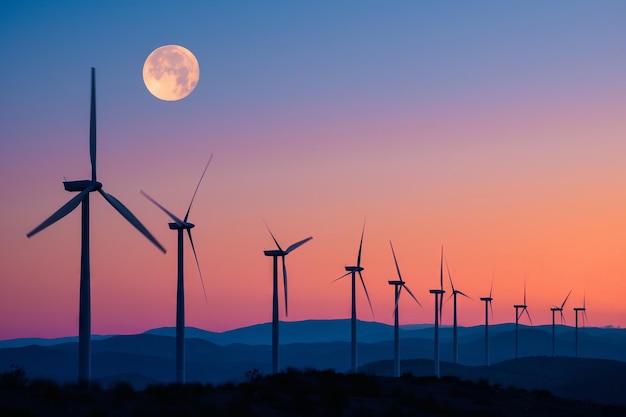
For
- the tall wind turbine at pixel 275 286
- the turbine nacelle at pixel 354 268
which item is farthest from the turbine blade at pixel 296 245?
the turbine nacelle at pixel 354 268

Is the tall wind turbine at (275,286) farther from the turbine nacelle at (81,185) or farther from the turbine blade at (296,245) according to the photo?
the turbine nacelle at (81,185)

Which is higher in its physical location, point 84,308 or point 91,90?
point 91,90

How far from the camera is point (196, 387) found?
2768 inches

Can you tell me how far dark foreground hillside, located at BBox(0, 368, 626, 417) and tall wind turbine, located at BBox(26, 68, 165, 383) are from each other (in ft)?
10.6

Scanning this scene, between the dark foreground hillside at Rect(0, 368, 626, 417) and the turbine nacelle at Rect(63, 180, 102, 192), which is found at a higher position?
the turbine nacelle at Rect(63, 180, 102, 192)

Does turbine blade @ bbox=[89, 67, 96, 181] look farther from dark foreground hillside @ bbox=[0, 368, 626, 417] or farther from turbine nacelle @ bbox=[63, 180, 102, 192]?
dark foreground hillside @ bbox=[0, 368, 626, 417]

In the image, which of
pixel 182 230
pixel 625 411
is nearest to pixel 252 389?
pixel 182 230

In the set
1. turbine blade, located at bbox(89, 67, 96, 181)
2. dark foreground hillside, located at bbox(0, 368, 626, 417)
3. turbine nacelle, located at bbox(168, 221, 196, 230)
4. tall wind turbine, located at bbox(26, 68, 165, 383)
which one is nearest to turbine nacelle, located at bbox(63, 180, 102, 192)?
tall wind turbine, located at bbox(26, 68, 165, 383)

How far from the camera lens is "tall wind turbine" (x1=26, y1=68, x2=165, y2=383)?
216ft

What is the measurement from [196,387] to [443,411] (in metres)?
18.0

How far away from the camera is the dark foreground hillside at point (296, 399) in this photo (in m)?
57.3

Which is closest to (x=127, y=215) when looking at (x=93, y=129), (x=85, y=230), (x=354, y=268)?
(x=85, y=230)

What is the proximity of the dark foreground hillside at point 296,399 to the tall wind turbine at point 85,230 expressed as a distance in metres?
3.23

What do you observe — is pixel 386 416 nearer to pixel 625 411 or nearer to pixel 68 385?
pixel 68 385
